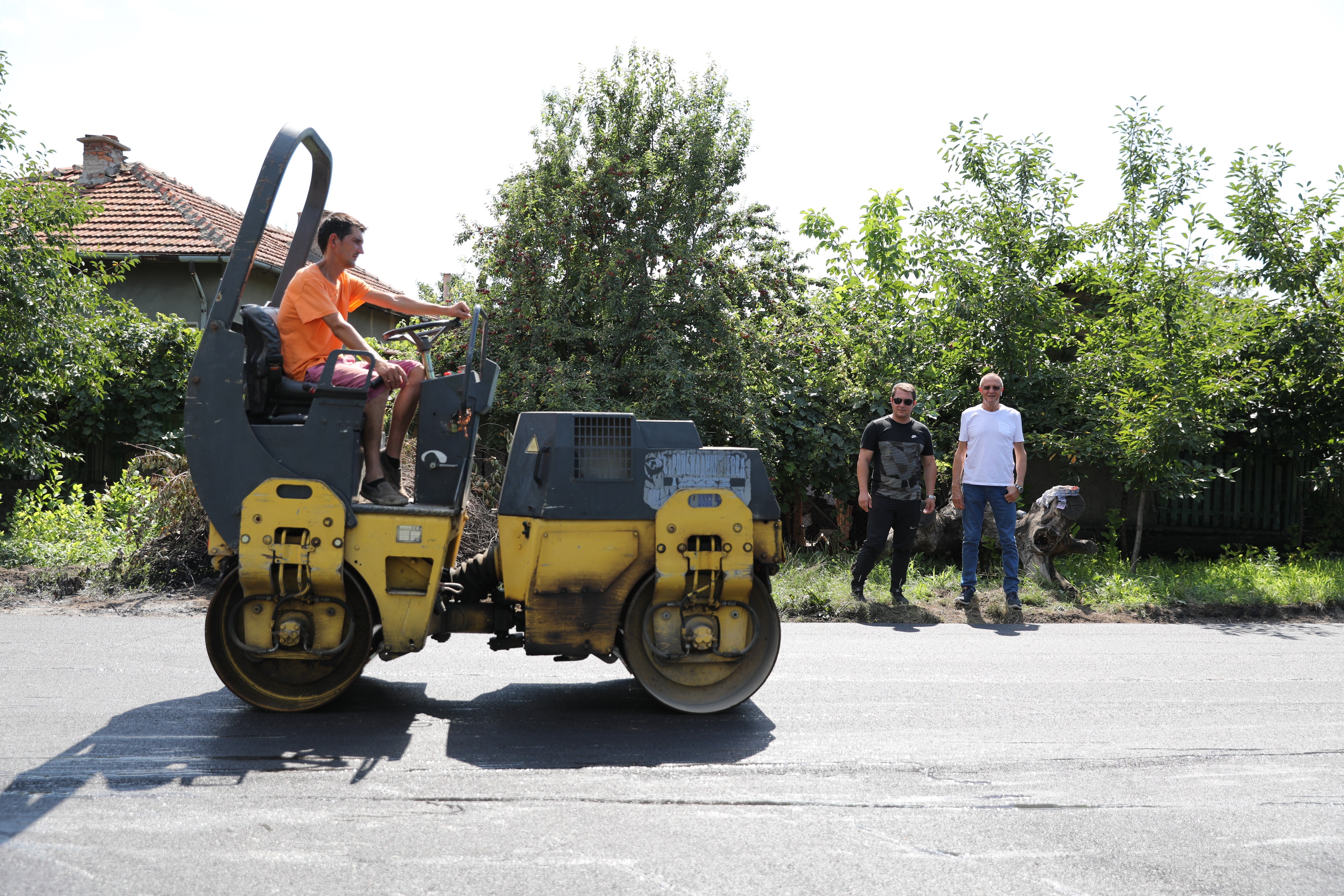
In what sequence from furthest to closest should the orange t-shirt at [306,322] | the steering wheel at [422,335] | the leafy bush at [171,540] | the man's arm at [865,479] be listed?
the leafy bush at [171,540] < the man's arm at [865,479] < the steering wheel at [422,335] < the orange t-shirt at [306,322]

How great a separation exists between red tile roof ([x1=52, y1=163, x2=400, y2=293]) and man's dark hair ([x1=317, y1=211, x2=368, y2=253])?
35.8 ft

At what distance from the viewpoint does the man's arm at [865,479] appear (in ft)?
27.0

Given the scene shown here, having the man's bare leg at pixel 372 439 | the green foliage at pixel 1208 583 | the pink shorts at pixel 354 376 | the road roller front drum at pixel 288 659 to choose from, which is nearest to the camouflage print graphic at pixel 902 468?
the green foliage at pixel 1208 583

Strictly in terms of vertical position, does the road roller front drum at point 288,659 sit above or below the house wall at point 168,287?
below

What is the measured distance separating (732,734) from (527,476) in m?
1.54

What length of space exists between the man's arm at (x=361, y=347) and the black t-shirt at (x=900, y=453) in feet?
15.3

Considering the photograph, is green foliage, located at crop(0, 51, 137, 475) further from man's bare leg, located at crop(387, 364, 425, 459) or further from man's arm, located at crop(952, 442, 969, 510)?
man's arm, located at crop(952, 442, 969, 510)

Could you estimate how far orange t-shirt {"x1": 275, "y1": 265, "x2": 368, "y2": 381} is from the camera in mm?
4770

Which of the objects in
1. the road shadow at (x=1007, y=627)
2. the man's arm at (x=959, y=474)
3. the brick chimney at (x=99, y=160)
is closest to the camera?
the road shadow at (x=1007, y=627)

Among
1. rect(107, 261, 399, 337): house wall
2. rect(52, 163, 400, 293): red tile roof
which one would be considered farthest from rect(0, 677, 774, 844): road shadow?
rect(107, 261, 399, 337): house wall

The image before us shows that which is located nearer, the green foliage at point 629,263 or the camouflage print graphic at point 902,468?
the camouflage print graphic at point 902,468

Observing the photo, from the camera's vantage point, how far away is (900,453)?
8.25m

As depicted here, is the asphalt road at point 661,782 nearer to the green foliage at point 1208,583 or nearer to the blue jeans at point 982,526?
the blue jeans at point 982,526

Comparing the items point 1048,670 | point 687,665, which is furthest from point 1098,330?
point 687,665
